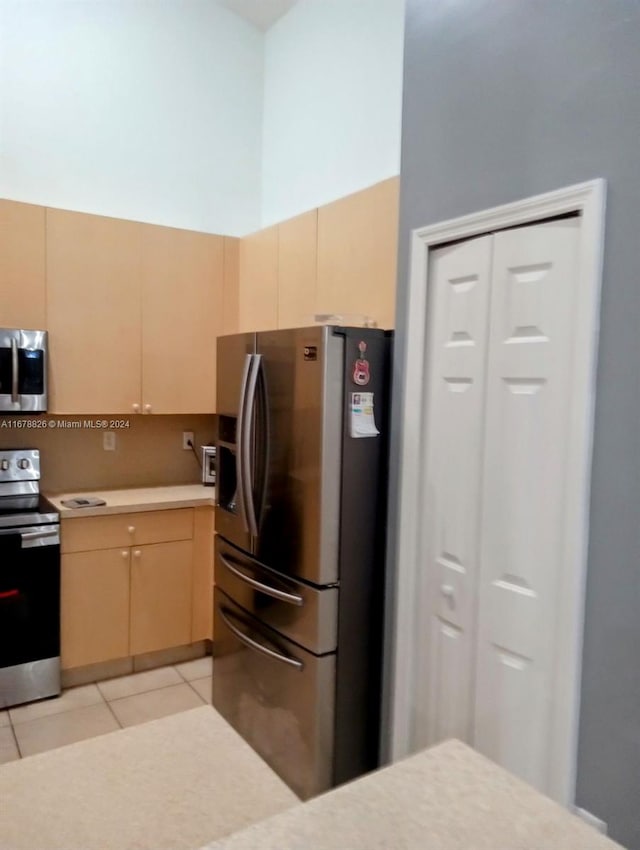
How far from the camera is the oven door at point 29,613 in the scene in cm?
280

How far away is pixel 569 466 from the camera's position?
1629mm

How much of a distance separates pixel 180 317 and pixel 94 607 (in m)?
1.63

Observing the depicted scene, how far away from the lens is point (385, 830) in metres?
0.90

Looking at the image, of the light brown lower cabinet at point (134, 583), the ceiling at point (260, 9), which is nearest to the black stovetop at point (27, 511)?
the light brown lower cabinet at point (134, 583)

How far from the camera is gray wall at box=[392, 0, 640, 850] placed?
1.49 meters

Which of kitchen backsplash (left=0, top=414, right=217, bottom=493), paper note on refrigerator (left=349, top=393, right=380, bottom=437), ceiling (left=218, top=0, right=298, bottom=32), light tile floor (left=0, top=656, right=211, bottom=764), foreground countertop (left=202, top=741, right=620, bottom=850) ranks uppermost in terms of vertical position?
ceiling (left=218, top=0, right=298, bottom=32)

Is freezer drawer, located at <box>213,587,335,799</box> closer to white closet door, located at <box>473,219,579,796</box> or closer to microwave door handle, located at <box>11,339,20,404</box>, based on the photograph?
white closet door, located at <box>473,219,579,796</box>

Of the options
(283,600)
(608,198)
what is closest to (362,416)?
(283,600)

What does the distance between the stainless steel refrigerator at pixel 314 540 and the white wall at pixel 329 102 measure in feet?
4.40

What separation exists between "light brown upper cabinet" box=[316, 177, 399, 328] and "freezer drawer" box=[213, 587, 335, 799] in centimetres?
134

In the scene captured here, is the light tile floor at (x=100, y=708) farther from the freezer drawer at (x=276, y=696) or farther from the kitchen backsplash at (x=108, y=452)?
the kitchen backsplash at (x=108, y=452)

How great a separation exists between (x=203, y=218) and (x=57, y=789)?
313 centimetres

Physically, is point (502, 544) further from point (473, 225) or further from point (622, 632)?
point (473, 225)

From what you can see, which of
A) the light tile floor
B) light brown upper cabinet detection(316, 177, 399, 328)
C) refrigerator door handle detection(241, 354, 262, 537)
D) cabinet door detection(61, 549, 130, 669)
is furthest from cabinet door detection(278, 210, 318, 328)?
the light tile floor
